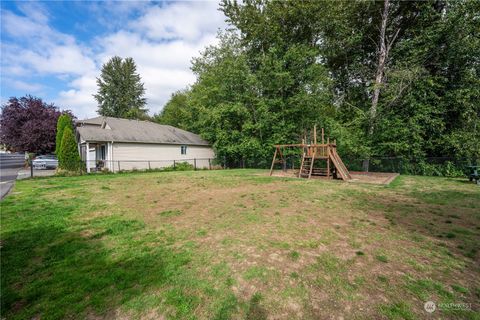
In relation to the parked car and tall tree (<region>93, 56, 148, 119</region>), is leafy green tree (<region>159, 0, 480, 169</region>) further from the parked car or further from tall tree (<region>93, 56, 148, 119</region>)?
tall tree (<region>93, 56, 148, 119</region>)

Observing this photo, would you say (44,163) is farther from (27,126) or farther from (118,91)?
(118,91)

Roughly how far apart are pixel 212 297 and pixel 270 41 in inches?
769

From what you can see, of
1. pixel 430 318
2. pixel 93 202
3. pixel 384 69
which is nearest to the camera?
pixel 430 318

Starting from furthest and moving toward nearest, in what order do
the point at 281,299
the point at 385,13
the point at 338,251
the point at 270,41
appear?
the point at 270,41 < the point at 385,13 < the point at 338,251 < the point at 281,299

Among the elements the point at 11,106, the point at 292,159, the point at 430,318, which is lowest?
the point at 430,318

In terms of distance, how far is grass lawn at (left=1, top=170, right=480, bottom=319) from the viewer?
214 centimetres

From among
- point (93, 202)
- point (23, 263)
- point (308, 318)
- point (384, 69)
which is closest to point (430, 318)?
point (308, 318)

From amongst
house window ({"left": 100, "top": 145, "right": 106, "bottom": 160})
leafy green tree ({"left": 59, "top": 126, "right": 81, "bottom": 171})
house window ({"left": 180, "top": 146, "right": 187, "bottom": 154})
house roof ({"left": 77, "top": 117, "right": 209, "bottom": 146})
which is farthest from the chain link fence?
house roof ({"left": 77, "top": 117, "right": 209, "bottom": 146})

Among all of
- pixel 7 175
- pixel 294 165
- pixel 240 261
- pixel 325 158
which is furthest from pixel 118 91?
pixel 240 261

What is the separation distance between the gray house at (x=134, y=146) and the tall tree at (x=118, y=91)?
69.7ft

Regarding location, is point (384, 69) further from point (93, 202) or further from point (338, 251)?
point (93, 202)

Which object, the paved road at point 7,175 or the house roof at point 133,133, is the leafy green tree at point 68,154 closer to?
the house roof at point 133,133

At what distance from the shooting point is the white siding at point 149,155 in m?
16.3

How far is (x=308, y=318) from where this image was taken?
1990 mm
